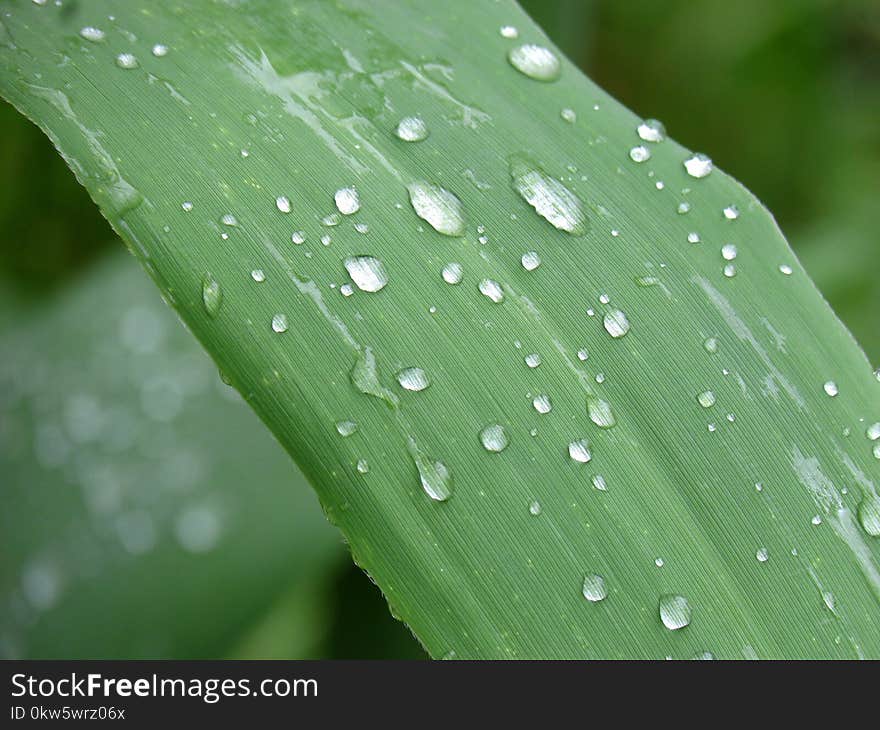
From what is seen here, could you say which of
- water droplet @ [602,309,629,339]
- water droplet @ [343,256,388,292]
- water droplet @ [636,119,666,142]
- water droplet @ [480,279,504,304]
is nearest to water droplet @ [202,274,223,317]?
water droplet @ [343,256,388,292]

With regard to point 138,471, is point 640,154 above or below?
above

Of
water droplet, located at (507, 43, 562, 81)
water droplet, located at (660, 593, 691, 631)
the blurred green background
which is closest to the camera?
water droplet, located at (660, 593, 691, 631)

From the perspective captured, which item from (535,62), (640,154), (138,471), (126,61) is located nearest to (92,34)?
(126,61)

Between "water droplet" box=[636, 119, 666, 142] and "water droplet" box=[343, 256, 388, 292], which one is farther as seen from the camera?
"water droplet" box=[636, 119, 666, 142]

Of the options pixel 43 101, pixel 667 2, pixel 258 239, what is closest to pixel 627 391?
pixel 258 239

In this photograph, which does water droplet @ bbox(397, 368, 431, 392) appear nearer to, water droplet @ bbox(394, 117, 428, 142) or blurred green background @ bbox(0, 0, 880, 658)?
water droplet @ bbox(394, 117, 428, 142)

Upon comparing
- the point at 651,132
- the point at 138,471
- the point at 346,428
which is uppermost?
the point at 651,132

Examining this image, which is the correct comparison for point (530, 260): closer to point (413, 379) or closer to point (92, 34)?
point (413, 379)

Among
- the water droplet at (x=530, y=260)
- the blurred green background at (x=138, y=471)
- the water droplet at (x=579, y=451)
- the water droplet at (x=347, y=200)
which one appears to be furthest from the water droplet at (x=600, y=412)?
the blurred green background at (x=138, y=471)
